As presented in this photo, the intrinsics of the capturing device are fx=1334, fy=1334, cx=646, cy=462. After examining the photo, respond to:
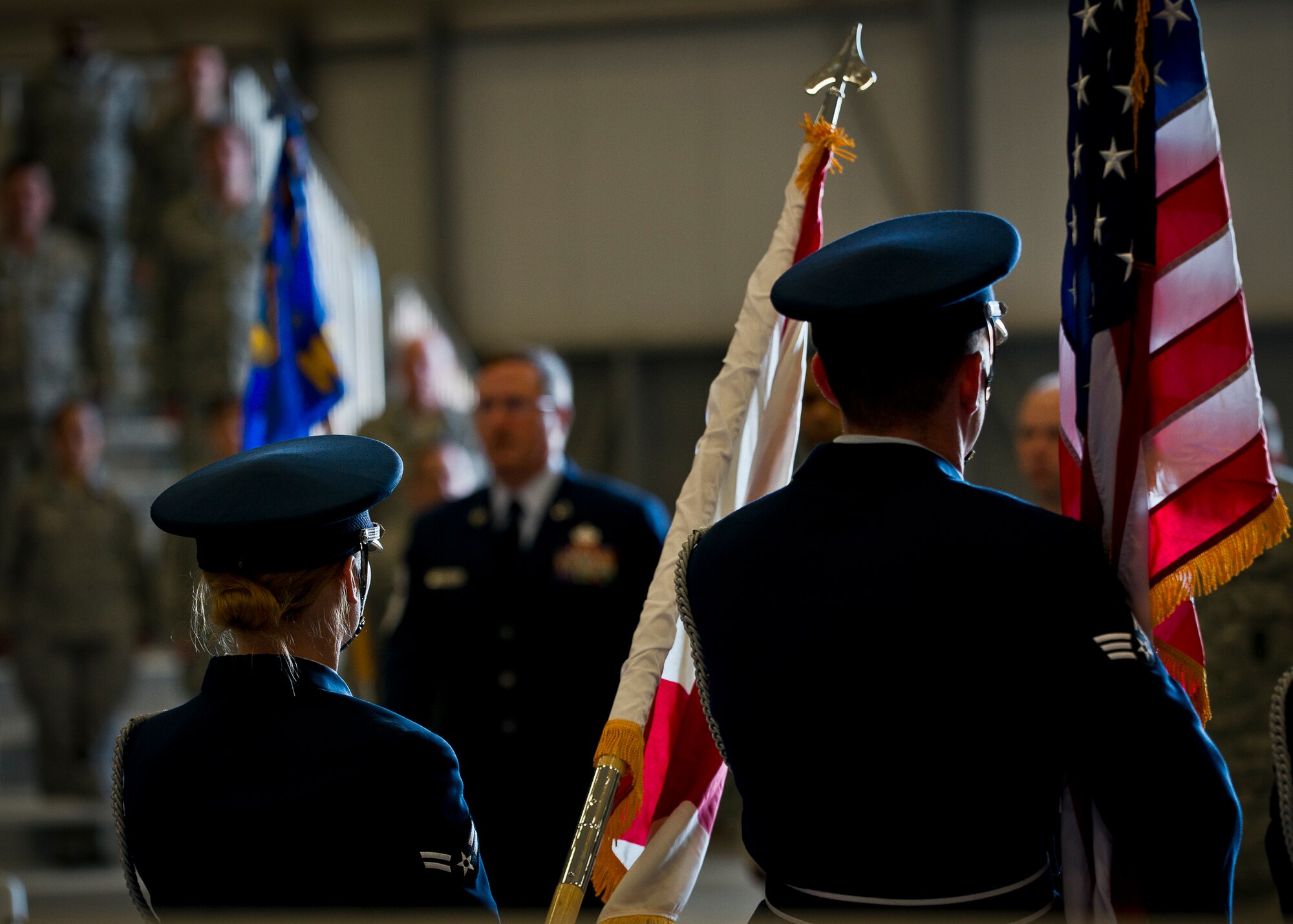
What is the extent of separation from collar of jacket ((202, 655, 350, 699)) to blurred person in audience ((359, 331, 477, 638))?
2804mm

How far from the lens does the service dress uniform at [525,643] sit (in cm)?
279

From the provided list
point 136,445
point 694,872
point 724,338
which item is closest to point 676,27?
point 724,338

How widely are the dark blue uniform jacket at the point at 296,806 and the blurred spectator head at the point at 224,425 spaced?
3756 millimetres

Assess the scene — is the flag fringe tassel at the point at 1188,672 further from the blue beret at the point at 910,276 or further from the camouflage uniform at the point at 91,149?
the camouflage uniform at the point at 91,149

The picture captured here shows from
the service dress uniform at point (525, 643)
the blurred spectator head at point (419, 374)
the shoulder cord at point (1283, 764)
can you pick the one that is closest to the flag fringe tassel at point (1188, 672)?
the shoulder cord at point (1283, 764)

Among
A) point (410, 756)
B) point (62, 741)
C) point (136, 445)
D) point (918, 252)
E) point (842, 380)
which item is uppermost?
point (918, 252)

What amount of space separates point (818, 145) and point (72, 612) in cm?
417

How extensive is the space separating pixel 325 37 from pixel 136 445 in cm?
307

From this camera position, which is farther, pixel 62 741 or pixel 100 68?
pixel 100 68

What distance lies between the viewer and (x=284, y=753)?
1.42m

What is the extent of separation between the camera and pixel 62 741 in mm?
5129

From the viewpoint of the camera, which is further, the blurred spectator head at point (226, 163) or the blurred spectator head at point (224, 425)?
the blurred spectator head at point (226, 163)

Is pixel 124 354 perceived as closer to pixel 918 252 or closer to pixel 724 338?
pixel 724 338

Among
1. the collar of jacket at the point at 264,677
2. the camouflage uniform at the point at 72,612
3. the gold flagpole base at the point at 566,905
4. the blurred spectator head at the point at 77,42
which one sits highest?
the blurred spectator head at the point at 77,42
